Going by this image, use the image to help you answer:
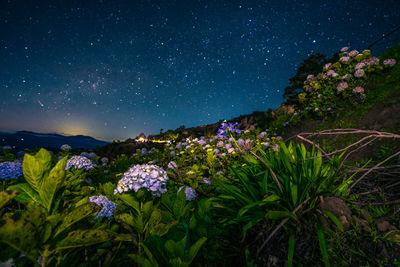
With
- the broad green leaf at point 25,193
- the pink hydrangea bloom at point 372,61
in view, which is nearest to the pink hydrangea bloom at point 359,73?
the pink hydrangea bloom at point 372,61

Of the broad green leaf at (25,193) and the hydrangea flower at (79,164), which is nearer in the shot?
the broad green leaf at (25,193)

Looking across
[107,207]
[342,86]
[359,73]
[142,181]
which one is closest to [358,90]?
[342,86]

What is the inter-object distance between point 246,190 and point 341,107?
6.36 metres

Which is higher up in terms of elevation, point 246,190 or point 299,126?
point 299,126

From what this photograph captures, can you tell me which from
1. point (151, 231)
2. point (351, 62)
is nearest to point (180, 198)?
point (151, 231)

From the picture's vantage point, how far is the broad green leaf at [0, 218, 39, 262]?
1.86ft

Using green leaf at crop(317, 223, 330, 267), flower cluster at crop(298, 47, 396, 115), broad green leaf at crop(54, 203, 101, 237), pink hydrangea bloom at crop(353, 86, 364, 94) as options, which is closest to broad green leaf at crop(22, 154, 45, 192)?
broad green leaf at crop(54, 203, 101, 237)

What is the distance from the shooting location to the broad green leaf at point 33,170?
34.5 inches

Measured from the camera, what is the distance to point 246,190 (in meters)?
1.73

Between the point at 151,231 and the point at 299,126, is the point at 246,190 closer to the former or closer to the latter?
the point at 151,231

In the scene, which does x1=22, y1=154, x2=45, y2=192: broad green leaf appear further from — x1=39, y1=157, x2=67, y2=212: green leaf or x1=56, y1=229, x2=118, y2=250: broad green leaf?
x1=56, y1=229, x2=118, y2=250: broad green leaf

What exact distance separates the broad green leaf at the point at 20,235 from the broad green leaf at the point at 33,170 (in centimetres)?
34

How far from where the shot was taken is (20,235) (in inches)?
23.4

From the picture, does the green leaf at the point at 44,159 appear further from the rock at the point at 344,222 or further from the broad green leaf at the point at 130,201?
the rock at the point at 344,222
